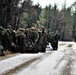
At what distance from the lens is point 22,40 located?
35.2 metres

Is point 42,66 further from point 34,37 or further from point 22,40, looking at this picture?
point 34,37

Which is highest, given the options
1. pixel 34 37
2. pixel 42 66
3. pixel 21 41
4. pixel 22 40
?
pixel 34 37

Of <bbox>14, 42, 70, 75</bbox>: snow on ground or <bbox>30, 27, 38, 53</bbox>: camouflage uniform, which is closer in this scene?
<bbox>14, 42, 70, 75</bbox>: snow on ground

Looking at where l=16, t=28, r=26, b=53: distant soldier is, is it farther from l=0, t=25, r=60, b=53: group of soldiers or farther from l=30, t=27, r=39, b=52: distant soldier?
l=30, t=27, r=39, b=52: distant soldier

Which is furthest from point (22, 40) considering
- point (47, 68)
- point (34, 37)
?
point (47, 68)

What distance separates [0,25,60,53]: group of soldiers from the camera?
33094 mm

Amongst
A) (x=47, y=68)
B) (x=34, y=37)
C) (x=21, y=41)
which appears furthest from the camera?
(x=34, y=37)

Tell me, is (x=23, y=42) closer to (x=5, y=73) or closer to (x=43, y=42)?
(x=43, y=42)

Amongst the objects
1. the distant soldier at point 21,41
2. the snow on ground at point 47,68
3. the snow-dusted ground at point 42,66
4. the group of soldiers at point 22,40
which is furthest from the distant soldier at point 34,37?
the snow on ground at point 47,68

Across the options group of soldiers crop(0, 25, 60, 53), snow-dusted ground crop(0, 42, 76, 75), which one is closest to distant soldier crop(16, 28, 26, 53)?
group of soldiers crop(0, 25, 60, 53)

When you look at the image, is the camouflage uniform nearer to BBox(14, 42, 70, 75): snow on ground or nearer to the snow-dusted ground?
the snow-dusted ground

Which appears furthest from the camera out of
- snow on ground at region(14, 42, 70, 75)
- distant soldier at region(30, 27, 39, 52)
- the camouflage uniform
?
distant soldier at region(30, 27, 39, 52)

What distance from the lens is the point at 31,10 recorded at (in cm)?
6681

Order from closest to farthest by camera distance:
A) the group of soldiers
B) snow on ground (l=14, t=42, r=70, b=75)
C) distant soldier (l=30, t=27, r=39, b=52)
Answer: snow on ground (l=14, t=42, r=70, b=75), the group of soldiers, distant soldier (l=30, t=27, r=39, b=52)
